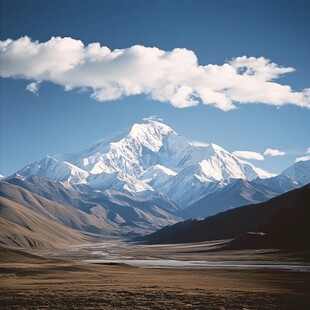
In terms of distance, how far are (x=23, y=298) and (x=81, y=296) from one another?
631cm

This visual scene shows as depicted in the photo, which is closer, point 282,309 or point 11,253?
point 282,309

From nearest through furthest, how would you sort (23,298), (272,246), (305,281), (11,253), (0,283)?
(23,298) → (0,283) → (305,281) → (11,253) → (272,246)

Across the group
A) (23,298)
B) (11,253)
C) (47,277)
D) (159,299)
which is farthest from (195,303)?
(11,253)

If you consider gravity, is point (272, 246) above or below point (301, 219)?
below

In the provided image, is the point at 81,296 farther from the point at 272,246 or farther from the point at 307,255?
the point at 272,246

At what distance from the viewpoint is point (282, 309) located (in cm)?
4100

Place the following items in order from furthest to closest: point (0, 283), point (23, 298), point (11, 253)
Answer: point (11, 253) → point (0, 283) → point (23, 298)

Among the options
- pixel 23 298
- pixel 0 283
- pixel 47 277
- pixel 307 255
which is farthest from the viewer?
pixel 307 255

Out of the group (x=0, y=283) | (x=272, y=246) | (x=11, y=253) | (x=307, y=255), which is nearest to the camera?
(x=0, y=283)

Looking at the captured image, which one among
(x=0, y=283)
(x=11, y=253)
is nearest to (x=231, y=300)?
(x=0, y=283)

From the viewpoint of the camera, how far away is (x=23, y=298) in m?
44.6

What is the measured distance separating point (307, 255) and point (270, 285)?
8703 cm

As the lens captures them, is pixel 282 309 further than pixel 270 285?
No

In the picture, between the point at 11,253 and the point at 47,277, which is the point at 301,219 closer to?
the point at 11,253
